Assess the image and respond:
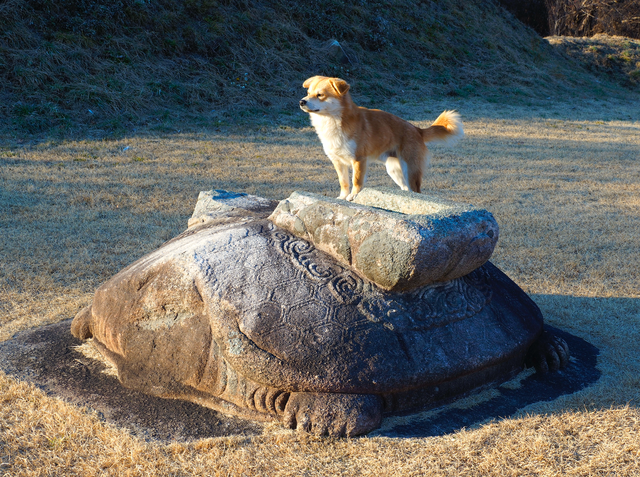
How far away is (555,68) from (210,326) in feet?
63.3

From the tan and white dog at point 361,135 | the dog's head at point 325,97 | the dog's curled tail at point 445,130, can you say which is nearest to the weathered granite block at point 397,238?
the tan and white dog at point 361,135

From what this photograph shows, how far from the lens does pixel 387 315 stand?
2.79 m

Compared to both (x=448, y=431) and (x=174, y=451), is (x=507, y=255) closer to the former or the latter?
(x=448, y=431)

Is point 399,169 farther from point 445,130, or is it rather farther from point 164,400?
point 164,400

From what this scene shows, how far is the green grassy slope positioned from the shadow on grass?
7355 millimetres

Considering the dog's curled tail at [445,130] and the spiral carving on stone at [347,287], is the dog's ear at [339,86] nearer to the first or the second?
the dog's curled tail at [445,130]

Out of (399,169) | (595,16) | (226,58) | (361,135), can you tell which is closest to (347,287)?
(361,135)

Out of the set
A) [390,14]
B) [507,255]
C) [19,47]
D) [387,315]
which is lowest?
[507,255]

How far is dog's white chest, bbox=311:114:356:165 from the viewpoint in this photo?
17.3 feet

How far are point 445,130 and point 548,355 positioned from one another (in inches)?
128

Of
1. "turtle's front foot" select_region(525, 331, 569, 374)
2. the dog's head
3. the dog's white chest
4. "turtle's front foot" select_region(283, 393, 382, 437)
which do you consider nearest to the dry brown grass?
"turtle's front foot" select_region(283, 393, 382, 437)

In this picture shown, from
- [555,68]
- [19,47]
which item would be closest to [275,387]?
[19,47]

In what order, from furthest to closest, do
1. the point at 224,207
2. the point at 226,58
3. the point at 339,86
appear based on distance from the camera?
the point at 226,58
the point at 339,86
the point at 224,207

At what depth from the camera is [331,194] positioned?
7.39 m
